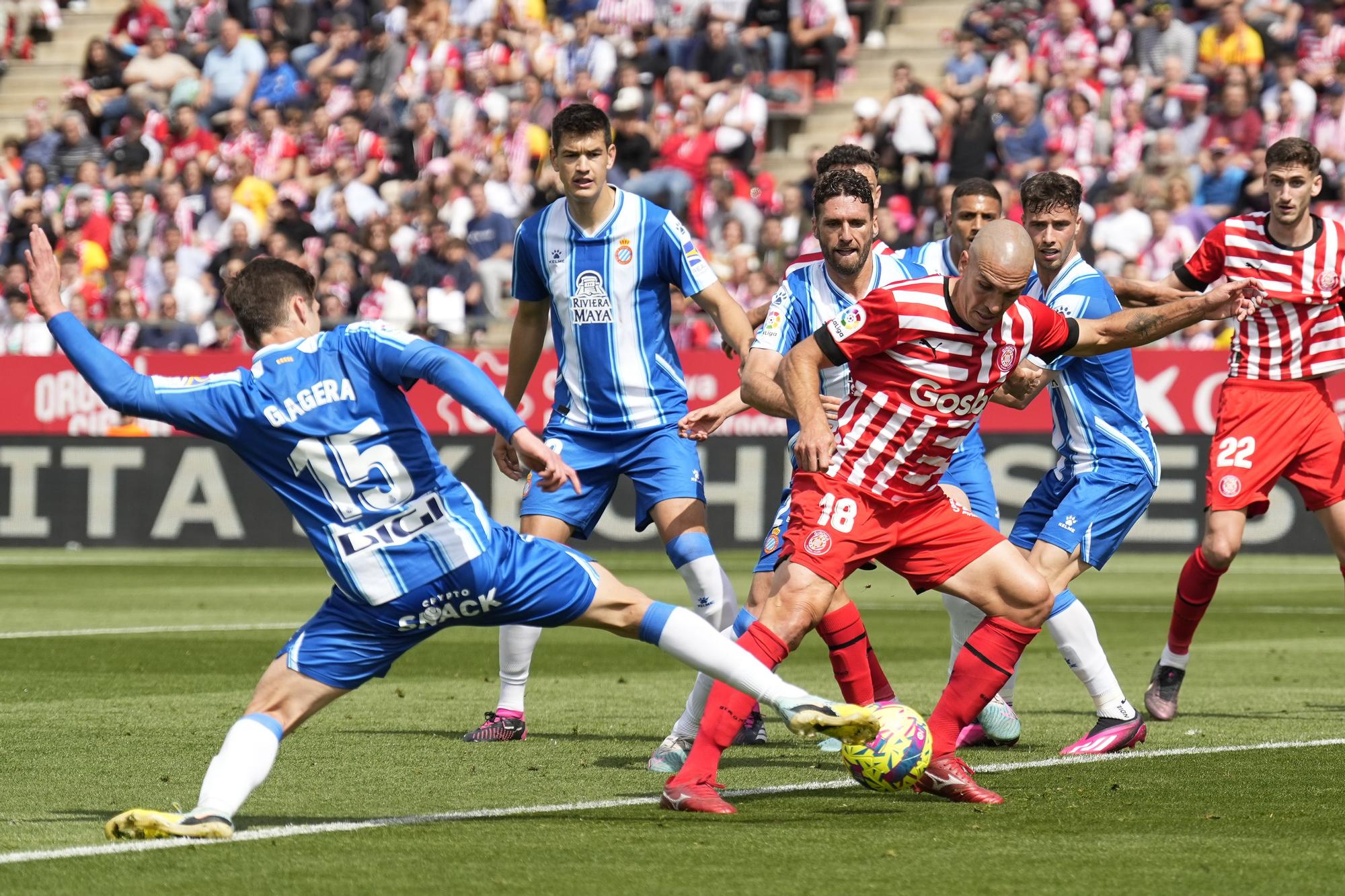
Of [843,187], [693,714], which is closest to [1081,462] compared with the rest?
[843,187]

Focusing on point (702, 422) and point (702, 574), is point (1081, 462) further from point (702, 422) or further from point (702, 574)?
point (702, 422)

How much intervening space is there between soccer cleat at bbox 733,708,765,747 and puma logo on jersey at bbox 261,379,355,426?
311 cm

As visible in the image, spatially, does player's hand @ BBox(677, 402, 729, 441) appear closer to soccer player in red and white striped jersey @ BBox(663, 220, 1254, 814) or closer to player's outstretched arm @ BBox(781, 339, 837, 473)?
soccer player in red and white striped jersey @ BBox(663, 220, 1254, 814)

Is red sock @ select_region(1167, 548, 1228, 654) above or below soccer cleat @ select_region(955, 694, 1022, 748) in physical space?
above

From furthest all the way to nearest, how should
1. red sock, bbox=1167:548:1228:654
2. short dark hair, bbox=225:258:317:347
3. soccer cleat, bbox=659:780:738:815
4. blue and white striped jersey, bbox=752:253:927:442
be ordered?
red sock, bbox=1167:548:1228:654
blue and white striped jersey, bbox=752:253:927:442
soccer cleat, bbox=659:780:738:815
short dark hair, bbox=225:258:317:347

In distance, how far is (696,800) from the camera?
20.9 ft

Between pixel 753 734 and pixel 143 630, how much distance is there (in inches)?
244

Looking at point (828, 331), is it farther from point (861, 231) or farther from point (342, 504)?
point (342, 504)

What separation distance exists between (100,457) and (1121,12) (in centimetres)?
1205

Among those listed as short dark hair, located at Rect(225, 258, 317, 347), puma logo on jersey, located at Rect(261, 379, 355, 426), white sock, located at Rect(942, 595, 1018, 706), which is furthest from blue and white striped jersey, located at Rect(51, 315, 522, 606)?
white sock, located at Rect(942, 595, 1018, 706)

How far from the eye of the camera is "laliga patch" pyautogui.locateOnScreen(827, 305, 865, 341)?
6.55 meters

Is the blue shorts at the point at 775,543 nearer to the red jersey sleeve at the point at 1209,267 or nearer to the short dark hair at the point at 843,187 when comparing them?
the short dark hair at the point at 843,187

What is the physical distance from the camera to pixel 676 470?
832cm

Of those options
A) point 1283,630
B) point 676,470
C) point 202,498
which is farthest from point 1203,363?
point 676,470
